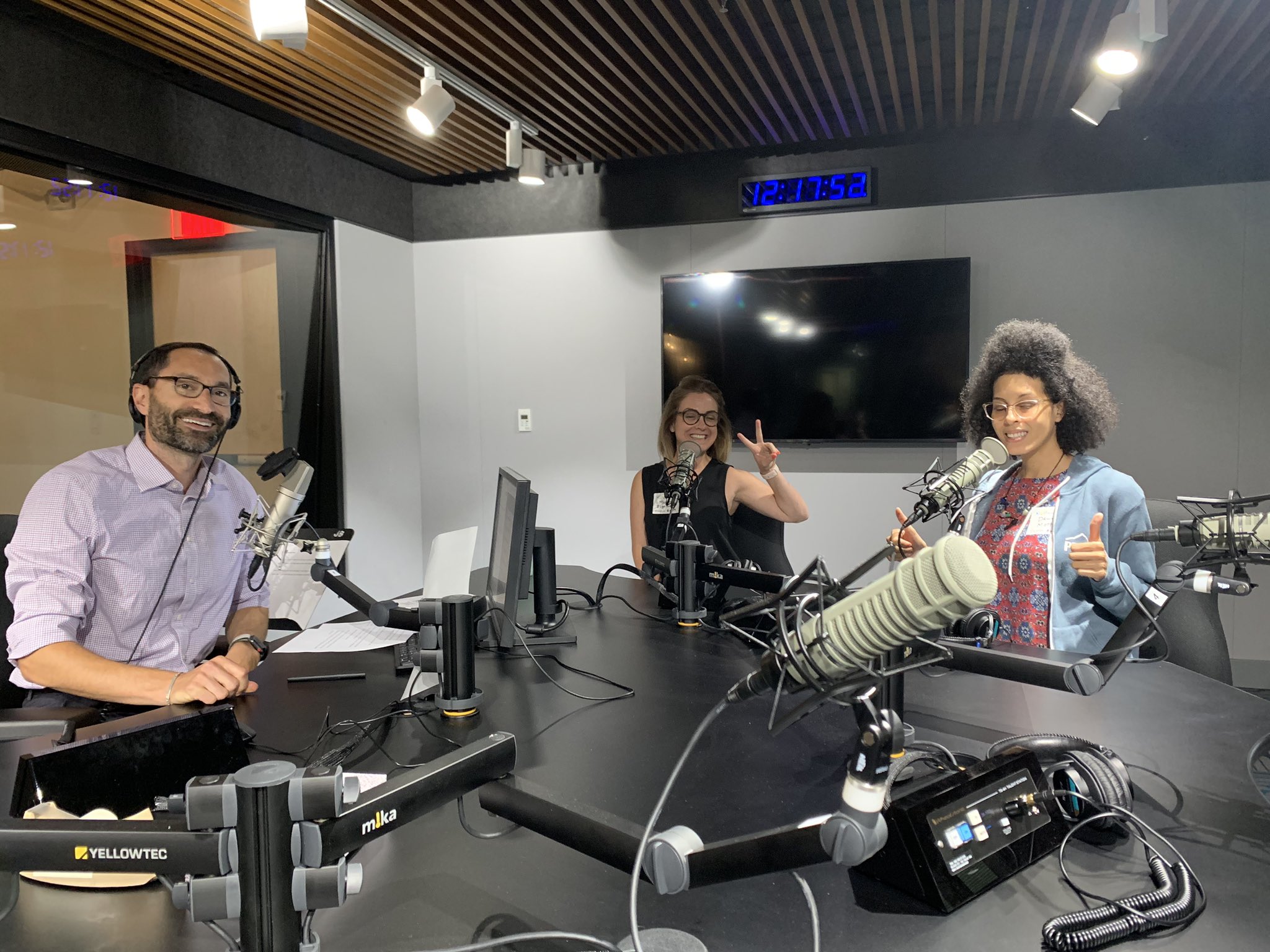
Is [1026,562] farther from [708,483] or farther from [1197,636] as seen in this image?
[708,483]

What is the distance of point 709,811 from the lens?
1003 mm

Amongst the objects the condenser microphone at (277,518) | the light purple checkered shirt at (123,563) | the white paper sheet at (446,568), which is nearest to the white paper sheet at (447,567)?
the white paper sheet at (446,568)

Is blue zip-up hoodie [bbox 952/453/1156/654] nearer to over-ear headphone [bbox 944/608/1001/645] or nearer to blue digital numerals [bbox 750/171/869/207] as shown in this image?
over-ear headphone [bbox 944/608/1001/645]

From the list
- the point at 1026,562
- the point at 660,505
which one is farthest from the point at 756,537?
the point at 1026,562

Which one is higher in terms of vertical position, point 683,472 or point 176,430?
point 176,430

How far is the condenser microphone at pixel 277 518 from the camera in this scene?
141cm

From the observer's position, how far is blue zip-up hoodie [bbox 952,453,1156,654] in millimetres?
1877

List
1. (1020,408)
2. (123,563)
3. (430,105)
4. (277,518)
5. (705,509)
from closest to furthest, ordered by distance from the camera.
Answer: (277,518)
(123,563)
(1020,408)
(705,509)
(430,105)

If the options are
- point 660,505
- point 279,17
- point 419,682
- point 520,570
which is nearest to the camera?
point 419,682

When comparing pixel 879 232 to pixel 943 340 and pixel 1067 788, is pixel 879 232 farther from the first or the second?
pixel 1067 788

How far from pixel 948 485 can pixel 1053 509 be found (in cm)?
75

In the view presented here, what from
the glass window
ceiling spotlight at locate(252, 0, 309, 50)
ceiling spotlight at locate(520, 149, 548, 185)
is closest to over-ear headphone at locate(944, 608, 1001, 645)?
ceiling spotlight at locate(252, 0, 309, 50)

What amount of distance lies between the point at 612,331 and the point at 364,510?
1.62m

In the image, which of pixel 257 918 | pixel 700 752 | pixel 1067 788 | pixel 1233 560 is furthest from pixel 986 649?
pixel 257 918
